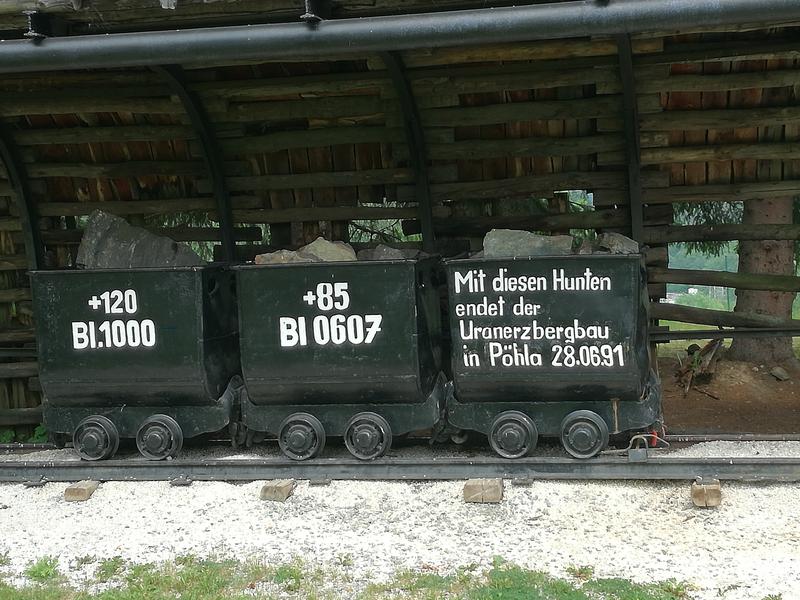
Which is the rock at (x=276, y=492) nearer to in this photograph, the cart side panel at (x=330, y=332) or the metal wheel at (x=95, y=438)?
the cart side panel at (x=330, y=332)

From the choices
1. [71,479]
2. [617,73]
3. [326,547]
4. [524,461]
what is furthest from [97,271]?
[617,73]

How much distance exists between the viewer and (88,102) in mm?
7891

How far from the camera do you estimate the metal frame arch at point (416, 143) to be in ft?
23.2

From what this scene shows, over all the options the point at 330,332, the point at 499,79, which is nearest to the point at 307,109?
the point at 499,79

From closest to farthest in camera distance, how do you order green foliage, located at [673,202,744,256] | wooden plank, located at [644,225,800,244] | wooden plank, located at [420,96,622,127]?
wooden plank, located at [420,96,622,127] < wooden plank, located at [644,225,800,244] < green foliage, located at [673,202,744,256]

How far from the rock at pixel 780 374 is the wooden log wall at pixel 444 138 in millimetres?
3132

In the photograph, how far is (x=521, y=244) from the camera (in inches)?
248

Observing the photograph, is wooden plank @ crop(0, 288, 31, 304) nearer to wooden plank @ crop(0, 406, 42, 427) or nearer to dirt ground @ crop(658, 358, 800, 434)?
wooden plank @ crop(0, 406, 42, 427)

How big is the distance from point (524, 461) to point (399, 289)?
5.14 feet

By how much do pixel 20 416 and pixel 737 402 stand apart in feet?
27.7

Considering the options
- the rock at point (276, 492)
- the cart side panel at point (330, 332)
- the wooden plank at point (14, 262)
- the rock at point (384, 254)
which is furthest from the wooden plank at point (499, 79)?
the wooden plank at point (14, 262)

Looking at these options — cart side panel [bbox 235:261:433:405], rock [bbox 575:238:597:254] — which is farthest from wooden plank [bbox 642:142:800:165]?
cart side panel [bbox 235:261:433:405]

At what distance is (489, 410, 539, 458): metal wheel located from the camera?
20.1 ft

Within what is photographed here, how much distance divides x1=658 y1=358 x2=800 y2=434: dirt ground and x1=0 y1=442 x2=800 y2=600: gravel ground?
349 centimetres
